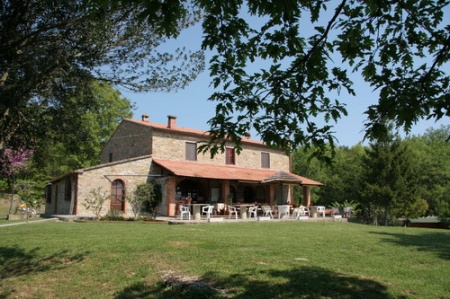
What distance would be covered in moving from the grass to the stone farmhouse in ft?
34.6

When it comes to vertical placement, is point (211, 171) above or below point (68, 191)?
above

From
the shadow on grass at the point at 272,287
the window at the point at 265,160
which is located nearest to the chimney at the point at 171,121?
the window at the point at 265,160

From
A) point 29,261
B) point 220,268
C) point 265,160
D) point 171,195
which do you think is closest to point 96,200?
point 171,195

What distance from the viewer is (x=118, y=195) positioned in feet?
72.7

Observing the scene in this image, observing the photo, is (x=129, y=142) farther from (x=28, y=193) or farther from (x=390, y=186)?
(x=390, y=186)

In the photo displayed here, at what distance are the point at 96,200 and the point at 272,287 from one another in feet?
55.6

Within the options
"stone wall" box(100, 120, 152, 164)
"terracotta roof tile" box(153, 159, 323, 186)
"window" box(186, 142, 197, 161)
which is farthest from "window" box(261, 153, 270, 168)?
"stone wall" box(100, 120, 152, 164)

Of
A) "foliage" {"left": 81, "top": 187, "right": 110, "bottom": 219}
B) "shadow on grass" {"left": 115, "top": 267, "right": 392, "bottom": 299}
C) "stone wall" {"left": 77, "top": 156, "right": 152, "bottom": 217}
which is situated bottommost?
"shadow on grass" {"left": 115, "top": 267, "right": 392, "bottom": 299}

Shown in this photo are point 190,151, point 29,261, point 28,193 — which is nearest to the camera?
point 29,261

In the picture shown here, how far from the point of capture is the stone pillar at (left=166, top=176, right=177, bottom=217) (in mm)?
22398

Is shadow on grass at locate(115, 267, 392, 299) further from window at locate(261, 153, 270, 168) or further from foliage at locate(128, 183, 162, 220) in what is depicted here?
window at locate(261, 153, 270, 168)

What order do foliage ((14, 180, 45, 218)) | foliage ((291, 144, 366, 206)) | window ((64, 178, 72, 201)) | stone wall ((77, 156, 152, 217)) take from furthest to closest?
1. foliage ((291, 144, 366, 206))
2. window ((64, 178, 72, 201))
3. stone wall ((77, 156, 152, 217))
4. foliage ((14, 180, 45, 218))

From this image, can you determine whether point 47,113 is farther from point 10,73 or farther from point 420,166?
point 420,166

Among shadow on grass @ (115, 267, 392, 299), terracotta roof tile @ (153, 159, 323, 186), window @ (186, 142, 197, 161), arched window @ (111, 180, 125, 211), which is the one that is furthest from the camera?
window @ (186, 142, 197, 161)
